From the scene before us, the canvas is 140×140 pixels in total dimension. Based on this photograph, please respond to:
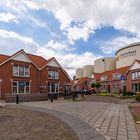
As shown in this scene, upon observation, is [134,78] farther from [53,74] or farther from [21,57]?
[21,57]

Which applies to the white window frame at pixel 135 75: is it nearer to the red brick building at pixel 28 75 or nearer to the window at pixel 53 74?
the red brick building at pixel 28 75

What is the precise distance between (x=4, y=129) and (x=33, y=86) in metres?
31.9

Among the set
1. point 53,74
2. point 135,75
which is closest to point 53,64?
point 53,74

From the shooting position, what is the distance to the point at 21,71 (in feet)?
135

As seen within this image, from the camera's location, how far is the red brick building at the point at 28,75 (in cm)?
3838

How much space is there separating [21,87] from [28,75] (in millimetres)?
2519

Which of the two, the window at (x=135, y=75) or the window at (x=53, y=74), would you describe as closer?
the window at (x=53, y=74)

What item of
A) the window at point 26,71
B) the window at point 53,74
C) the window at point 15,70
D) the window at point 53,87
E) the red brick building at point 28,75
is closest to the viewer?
the red brick building at point 28,75

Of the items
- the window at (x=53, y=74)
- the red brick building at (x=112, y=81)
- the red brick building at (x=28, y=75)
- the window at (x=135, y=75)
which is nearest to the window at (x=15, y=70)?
the red brick building at (x=28, y=75)

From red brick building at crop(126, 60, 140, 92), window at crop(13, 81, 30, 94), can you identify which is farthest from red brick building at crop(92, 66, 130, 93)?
window at crop(13, 81, 30, 94)

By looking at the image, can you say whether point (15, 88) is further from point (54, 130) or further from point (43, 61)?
point (54, 130)

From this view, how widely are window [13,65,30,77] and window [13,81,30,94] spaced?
1.33 m

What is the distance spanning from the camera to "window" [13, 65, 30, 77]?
40031 millimetres

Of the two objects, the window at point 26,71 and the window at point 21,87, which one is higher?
the window at point 26,71
